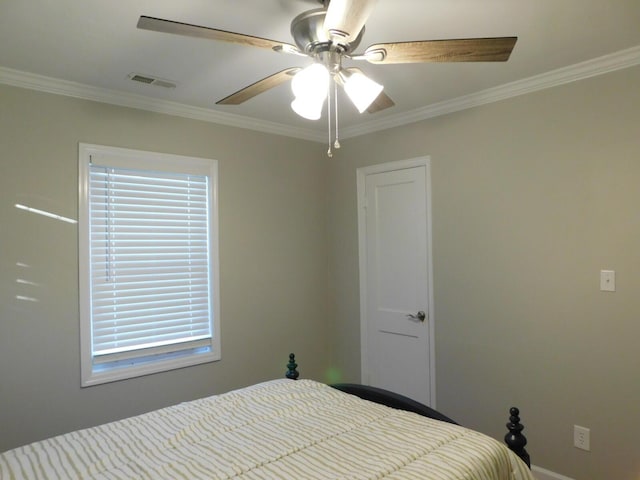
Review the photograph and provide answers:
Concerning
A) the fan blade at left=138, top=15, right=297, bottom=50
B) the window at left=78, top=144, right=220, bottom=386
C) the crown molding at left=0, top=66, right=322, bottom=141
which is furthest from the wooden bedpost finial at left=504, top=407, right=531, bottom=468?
the crown molding at left=0, top=66, right=322, bottom=141

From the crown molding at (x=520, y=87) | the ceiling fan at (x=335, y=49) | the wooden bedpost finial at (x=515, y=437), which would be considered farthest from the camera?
the crown molding at (x=520, y=87)

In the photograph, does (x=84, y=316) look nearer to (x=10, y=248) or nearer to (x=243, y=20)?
(x=10, y=248)

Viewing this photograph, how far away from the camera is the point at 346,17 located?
135cm

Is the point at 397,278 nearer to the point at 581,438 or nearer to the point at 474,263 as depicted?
the point at 474,263

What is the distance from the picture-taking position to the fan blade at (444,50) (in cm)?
150

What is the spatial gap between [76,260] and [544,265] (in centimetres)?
285

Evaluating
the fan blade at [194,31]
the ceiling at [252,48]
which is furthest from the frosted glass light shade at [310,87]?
the ceiling at [252,48]

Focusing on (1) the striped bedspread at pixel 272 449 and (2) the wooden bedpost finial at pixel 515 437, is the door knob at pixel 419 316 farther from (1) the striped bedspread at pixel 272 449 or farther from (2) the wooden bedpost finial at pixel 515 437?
(2) the wooden bedpost finial at pixel 515 437

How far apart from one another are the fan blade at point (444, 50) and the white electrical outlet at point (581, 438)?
2153mm

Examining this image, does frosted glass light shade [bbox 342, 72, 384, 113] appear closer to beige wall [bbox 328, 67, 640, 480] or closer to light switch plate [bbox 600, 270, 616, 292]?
beige wall [bbox 328, 67, 640, 480]

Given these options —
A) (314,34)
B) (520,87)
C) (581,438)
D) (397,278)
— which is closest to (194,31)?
(314,34)

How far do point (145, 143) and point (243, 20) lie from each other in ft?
4.56

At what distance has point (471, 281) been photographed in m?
3.07

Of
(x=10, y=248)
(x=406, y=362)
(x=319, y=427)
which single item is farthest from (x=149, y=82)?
(x=406, y=362)
